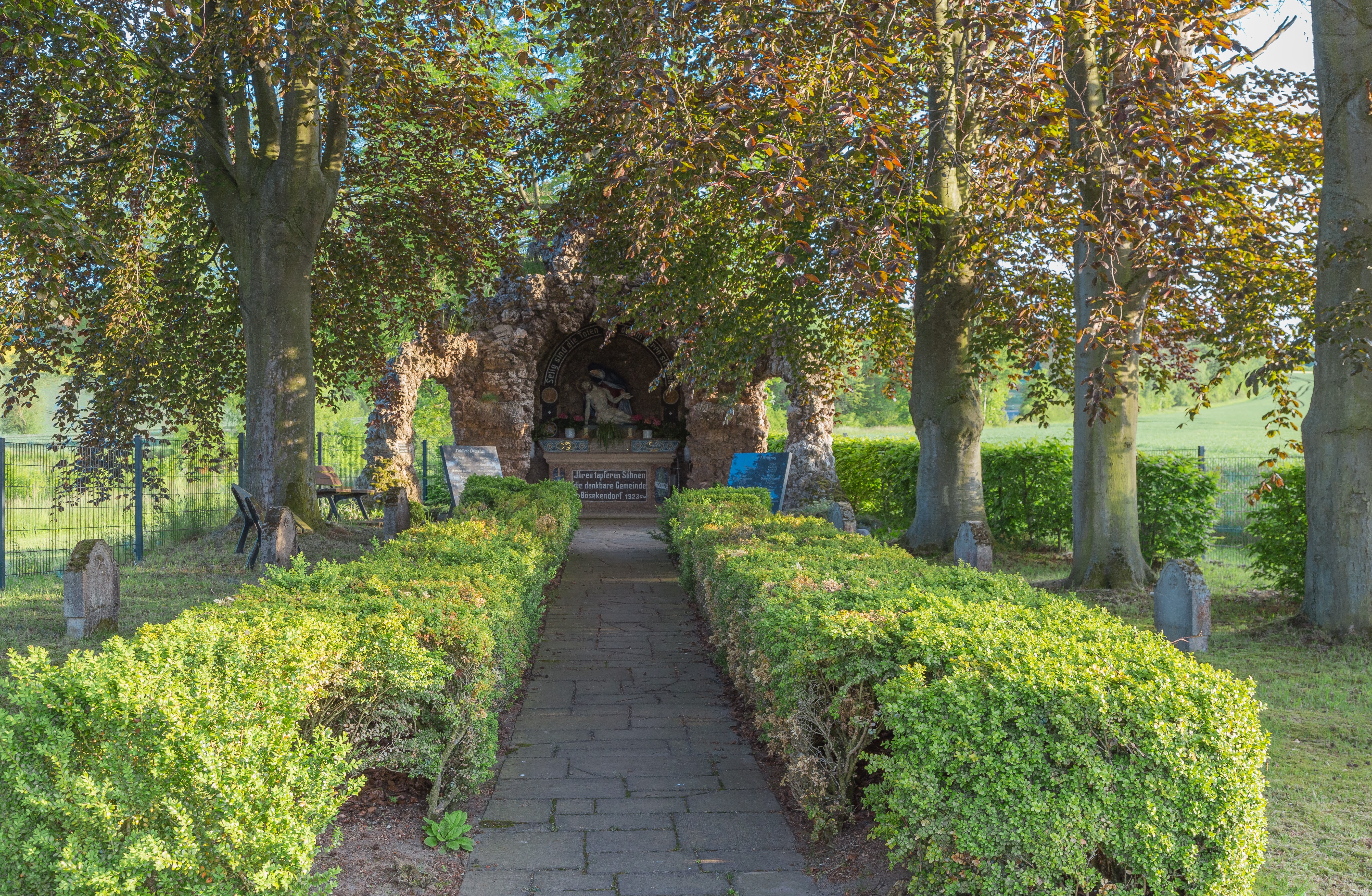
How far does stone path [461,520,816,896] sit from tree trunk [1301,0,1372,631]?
5.12m

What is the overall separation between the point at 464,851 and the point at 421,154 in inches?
428

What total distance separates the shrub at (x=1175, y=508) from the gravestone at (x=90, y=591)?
11031 millimetres

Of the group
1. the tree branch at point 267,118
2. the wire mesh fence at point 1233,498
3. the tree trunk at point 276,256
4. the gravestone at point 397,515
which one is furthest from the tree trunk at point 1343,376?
the tree branch at point 267,118

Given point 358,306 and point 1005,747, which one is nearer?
point 1005,747

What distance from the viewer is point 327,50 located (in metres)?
8.10

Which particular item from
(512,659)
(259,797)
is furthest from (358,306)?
(259,797)

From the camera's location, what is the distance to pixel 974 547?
8633 mm

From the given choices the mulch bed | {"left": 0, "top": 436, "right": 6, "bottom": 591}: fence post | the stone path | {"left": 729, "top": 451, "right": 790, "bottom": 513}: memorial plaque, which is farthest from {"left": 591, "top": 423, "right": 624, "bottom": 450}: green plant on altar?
the mulch bed

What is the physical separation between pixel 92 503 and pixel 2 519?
2.04 m

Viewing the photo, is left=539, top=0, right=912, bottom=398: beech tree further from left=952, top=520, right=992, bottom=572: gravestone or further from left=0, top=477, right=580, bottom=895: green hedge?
left=0, top=477, right=580, bottom=895: green hedge

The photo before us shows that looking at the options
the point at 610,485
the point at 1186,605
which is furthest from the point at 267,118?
the point at 1186,605

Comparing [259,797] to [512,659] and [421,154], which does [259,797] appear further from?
[421,154]

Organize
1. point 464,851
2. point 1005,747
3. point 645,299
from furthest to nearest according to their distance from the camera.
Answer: point 645,299 → point 464,851 → point 1005,747

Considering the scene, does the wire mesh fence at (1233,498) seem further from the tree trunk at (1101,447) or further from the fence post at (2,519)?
the fence post at (2,519)
